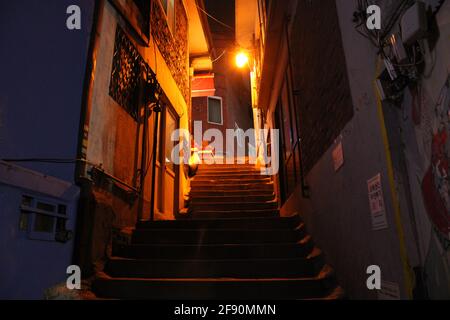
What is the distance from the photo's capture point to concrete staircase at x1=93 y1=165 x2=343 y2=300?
9.41 feet

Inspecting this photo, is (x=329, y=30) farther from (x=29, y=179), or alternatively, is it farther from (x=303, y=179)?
(x=29, y=179)

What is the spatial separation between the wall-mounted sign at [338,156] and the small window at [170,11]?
524 cm

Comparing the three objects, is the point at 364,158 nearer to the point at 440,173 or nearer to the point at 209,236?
the point at 440,173

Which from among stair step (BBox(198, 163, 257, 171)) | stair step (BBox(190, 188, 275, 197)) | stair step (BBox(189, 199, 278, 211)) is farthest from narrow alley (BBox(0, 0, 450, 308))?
stair step (BBox(198, 163, 257, 171))

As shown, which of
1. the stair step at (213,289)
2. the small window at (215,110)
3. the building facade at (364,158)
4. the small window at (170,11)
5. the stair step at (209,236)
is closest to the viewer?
the building facade at (364,158)

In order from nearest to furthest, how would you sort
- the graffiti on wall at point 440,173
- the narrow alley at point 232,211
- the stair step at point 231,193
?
the graffiti on wall at point 440,173
the narrow alley at point 232,211
the stair step at point 231,193

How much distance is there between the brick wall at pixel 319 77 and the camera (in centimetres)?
286

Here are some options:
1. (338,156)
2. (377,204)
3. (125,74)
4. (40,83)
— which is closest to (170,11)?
(125,74)

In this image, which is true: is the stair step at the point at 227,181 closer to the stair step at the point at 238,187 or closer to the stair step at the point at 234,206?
the stair step at the point at 238,187

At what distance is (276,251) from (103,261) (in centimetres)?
179

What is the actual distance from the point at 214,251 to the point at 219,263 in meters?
0.36

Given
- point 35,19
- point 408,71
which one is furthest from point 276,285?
point 35,19

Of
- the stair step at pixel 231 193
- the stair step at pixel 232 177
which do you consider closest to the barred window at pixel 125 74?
the stair step at pixel 231 193

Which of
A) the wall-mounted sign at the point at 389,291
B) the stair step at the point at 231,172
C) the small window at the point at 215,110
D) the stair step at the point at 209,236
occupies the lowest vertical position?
the wall-mounted sign at the point at 389,291
